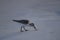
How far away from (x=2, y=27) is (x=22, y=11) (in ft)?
1.18

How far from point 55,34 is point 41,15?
315 millimetres

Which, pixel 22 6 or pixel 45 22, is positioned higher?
pixel 22 6

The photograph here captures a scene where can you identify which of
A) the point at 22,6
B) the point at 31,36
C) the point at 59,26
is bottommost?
the point at 31,36

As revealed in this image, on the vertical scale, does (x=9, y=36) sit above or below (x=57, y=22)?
below

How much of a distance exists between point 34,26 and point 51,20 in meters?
0.24

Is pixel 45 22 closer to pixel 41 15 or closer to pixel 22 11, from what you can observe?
pixel 41 15

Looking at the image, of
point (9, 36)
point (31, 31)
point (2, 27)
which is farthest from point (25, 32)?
point (2, 27)

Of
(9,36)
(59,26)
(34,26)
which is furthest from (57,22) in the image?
(9,36)

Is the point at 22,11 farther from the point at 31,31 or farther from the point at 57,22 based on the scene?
the point at 57,22

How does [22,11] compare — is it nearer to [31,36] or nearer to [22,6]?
[22,6]

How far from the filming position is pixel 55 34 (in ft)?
5.03

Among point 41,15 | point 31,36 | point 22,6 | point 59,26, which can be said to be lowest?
point 31,36

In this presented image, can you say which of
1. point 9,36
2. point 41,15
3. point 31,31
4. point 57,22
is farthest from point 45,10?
point 9,36

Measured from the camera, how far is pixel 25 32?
62.4 inches
